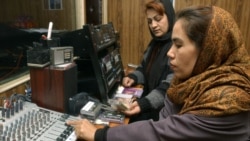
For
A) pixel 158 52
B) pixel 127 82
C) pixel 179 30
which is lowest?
pixel 127 82

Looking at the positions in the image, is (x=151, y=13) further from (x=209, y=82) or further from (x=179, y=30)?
(x=209, y=82)

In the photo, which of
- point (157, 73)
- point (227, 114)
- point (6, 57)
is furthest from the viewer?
Result: point (157, 73)

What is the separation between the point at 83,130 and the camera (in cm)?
97

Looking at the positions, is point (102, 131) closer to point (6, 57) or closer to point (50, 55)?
point (50, 55)

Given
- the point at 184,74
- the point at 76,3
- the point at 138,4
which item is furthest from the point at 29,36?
the point at 138,4

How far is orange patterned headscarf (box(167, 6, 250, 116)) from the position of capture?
74 cm

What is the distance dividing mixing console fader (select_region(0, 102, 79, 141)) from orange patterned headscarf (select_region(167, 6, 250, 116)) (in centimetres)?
55

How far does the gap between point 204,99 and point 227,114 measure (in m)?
0.09

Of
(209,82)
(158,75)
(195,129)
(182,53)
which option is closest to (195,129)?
(195,129)

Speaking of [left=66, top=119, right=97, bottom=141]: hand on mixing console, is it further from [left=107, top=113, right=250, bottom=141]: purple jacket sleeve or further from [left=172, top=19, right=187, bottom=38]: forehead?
[left=172, top=19, right=187, bottom=38]: forehead

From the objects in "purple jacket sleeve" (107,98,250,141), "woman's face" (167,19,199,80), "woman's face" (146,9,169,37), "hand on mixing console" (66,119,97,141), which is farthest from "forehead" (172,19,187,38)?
"woman's face" (146,9,169,37)

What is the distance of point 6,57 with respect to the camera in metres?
1.40

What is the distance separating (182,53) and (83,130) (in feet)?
1.74

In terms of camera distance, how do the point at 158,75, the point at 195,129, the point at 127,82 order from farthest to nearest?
1. the point at 127,82
2. the point at 158,75
3. the point at 195,129
